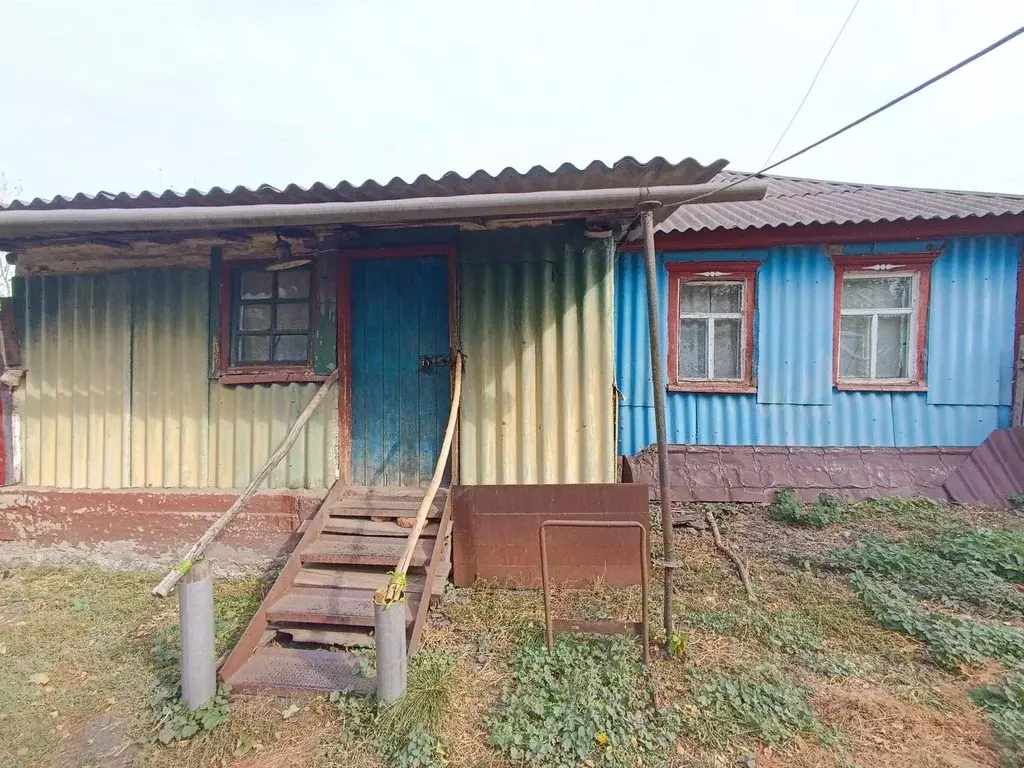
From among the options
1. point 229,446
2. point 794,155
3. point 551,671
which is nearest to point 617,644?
point 551,671

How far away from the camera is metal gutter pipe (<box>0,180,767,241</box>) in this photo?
106 inches

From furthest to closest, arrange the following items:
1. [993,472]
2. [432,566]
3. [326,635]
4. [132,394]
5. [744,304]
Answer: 1. [744,304]
2. [993,472]
3. [132,394]
4. [432,566]
5. [326,635]

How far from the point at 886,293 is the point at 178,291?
803 centimetres

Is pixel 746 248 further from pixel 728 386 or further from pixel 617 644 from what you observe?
pixel 617 644

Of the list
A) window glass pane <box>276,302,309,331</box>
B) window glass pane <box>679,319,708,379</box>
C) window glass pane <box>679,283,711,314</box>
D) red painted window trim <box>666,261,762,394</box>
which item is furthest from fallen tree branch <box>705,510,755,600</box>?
window glass pane <box>276,302,309,331</box>

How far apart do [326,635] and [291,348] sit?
2.36 metres

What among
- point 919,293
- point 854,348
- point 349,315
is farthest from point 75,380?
point 919,293

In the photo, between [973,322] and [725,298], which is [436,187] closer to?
[725,298]

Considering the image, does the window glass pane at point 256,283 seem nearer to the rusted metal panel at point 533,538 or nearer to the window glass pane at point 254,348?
the window glass pane at point 254,348

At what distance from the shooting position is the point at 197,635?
2469 millimetres

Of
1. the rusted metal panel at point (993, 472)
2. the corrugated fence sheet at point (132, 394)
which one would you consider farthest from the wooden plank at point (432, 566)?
the rusted metal panel at point (993, 472)

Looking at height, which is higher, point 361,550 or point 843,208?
point 843,208

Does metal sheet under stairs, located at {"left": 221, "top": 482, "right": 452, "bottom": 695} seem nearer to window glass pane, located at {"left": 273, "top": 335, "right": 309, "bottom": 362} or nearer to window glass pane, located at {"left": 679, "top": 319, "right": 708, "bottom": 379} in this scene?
window glass pane, located at {"left": 273, "top": 335, "right": 309, "bottom": 362}

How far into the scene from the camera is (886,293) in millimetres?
6023
